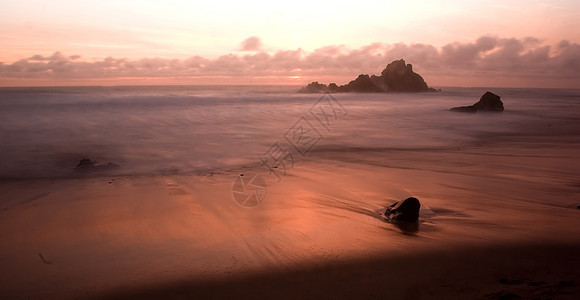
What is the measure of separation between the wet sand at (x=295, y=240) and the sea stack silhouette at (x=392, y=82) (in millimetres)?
94945

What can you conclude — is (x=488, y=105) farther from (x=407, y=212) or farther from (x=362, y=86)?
(x=362, y=86)

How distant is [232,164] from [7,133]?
1607cm

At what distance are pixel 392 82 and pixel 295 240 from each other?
100163 mm

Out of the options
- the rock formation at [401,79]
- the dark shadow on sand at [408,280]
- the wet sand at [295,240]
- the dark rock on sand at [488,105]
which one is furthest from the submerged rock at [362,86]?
the dark shadow on sand at [408,280]

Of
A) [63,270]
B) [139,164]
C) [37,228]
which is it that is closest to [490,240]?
[63,270]

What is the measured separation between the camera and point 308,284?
12.5 ft

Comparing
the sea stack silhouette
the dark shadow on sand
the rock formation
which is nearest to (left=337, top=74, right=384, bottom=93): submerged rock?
the sea stack silhouette

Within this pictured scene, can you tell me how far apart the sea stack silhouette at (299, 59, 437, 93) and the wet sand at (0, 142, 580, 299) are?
94945 millimetres

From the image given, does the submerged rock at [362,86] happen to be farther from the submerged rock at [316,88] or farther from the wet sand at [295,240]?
the wet sand at [295,240]

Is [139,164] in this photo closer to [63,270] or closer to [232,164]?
[232,164]

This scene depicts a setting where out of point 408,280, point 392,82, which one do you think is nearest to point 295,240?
point 408,280

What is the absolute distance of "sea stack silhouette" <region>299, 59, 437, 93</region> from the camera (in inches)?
3925

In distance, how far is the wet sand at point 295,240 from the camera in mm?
3775

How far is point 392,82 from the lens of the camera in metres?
99.8
